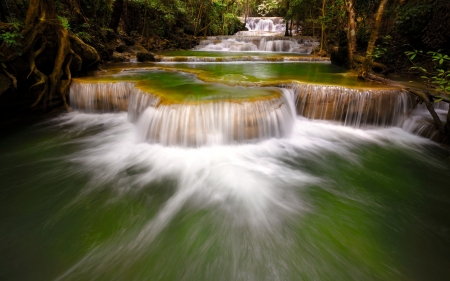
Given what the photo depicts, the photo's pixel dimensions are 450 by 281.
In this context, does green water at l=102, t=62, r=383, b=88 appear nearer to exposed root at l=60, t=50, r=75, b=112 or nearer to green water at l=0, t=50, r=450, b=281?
exposed root at l=60, t=50, r=75, b=112

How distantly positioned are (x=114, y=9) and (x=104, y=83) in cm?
909

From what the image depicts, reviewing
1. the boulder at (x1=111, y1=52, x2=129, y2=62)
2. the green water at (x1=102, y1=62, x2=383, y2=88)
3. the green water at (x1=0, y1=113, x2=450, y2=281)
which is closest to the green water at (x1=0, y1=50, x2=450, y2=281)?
the green water at (x1=0, y1=113, x2=450, y2=281)

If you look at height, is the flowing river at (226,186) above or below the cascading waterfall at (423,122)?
below

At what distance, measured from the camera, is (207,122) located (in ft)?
16.0

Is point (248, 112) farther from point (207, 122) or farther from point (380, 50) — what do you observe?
point (380, 50)

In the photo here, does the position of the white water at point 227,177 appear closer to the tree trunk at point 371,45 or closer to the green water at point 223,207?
the green water at point 223,207

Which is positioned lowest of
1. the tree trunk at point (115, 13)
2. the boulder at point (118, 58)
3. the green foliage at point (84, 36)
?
the boulder at point (118, 58)

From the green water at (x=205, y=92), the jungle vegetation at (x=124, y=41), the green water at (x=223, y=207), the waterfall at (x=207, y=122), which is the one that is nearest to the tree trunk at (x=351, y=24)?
the jungle vegetation at (x=124, y=41)

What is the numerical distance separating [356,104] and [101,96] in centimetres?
737

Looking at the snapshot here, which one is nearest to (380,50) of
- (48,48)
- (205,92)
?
(205,92)

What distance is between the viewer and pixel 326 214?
3252 millimetres

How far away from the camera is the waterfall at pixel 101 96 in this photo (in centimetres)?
668

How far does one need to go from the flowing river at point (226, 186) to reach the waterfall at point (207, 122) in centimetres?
2

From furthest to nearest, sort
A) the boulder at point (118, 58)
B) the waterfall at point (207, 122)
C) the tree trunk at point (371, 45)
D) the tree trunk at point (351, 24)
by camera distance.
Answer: the boulder at point (118, 58) < the tree trunk at point (351, 24) < the tree trunk at point (371, 45) < the waterfall at point (207, 122)
